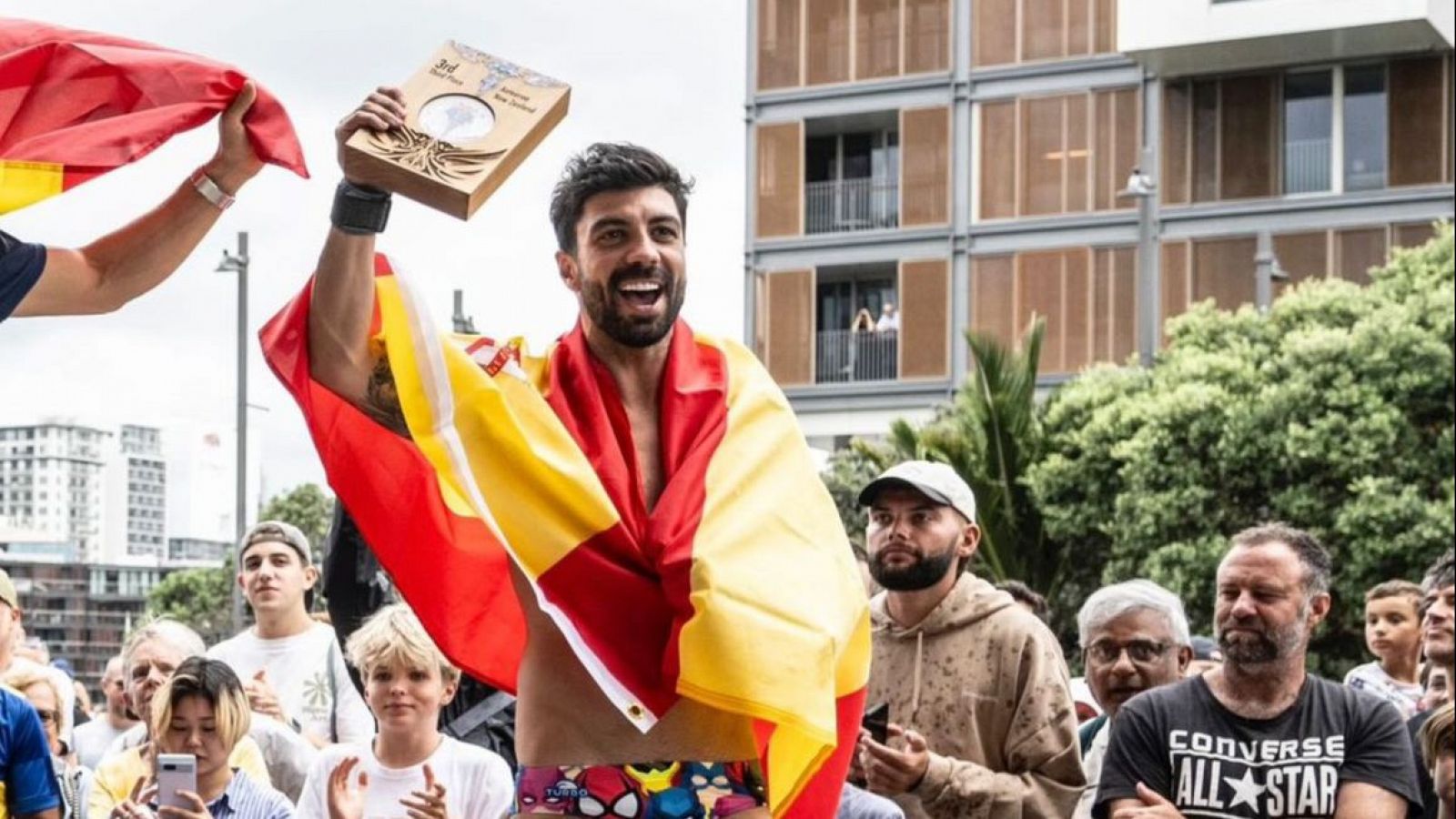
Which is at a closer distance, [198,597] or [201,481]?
[198,597]

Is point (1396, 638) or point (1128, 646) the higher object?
point (1128, 646)

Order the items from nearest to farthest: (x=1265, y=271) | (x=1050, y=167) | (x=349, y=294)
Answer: (x=349, y=294), (x=1265, y=271), (x=1050, y=167)

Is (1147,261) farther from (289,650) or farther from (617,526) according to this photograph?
(617,526)

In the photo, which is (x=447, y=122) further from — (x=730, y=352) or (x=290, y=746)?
(x=290, y=746)

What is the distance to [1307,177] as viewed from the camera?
3550 centimetres

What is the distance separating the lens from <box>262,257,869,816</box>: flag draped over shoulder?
4324mm

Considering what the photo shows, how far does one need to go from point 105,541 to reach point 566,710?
139162 mm

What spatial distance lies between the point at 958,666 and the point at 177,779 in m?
2.30

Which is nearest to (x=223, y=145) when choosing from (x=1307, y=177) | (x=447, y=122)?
(x=447, y=122)

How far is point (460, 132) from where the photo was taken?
442 cm

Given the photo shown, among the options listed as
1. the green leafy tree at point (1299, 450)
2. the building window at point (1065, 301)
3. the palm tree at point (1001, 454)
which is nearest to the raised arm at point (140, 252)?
the green leafy tree at point (1299, 450)

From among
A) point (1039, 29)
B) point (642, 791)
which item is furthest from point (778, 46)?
point (642, 791)

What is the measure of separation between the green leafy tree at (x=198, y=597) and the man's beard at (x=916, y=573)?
175ft

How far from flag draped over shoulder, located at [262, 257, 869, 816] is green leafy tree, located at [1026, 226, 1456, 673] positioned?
69.4 ft
